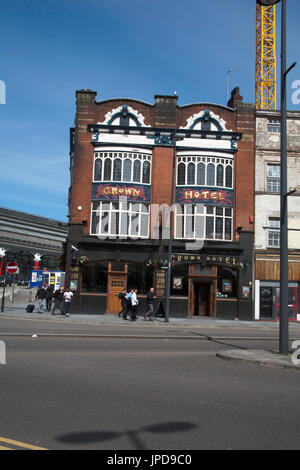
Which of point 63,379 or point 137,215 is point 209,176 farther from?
point 63,379

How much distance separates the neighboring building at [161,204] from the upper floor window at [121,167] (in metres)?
0.07

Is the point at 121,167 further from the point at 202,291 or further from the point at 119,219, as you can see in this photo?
the point at 202,291

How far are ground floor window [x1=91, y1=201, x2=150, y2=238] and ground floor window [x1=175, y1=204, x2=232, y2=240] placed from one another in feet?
7.35

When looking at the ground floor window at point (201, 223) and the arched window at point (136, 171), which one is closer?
the ground floor window at point (201, 223)

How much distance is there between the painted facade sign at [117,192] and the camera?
30219mm

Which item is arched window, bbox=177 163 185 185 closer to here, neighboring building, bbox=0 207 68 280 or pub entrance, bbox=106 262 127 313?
pub entrance, bbox=106 262 127 313

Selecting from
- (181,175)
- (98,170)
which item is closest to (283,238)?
(181,175)

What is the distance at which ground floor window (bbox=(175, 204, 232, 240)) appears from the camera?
98.9 ft

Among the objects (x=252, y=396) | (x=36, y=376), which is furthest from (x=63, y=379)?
(x=252, y=396)

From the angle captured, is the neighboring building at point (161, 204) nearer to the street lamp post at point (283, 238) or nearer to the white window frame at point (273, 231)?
the white window frame at point (273, 231)

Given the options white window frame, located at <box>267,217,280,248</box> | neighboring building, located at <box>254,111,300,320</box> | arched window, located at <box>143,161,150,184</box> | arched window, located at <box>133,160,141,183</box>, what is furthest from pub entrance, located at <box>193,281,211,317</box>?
arched window, located at <box>133,160,141,183</box>

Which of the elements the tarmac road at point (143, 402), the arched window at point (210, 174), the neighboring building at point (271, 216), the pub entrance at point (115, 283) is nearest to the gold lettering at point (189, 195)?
the arched window at point (210, 174)

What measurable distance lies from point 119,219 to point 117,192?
1830 mm
